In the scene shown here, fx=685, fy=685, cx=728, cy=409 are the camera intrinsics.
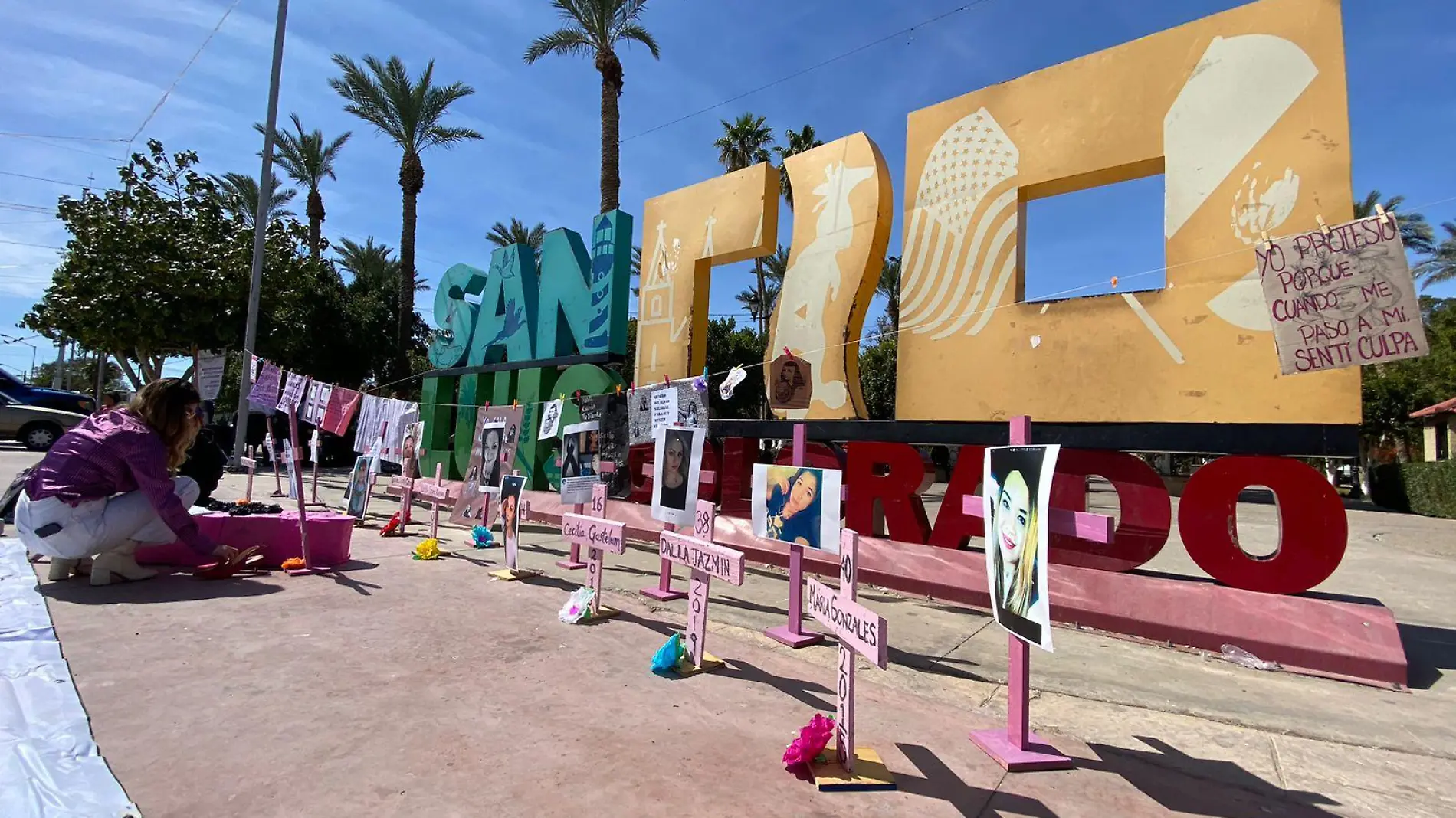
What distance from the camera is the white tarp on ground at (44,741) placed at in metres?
2.49

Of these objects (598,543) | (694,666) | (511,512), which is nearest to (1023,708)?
(694,666)

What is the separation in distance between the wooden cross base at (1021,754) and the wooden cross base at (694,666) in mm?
1735

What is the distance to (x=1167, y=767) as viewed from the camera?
346 centimetres

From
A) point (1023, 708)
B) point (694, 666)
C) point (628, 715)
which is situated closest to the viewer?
point (1023, 708)

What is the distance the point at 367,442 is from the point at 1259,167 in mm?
14214

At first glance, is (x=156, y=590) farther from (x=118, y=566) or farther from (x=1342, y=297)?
(x=1342, y=297)

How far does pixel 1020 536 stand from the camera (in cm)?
350

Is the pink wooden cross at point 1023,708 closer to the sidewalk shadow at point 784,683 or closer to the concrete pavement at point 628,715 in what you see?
the concrete pavement at point 628,715

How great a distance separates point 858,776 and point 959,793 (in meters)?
0.45

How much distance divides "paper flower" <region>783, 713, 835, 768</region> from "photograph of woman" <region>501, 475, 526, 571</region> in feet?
16.0

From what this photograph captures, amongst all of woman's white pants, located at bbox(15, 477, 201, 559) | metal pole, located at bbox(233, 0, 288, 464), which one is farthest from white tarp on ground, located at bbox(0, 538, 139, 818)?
metal pole, located at bbox(233, 0, 288, 464)

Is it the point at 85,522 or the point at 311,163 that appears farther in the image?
the point at 311,163

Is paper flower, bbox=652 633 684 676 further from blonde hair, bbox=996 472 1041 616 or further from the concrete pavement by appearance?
blonde hair, bbox=996 472 1041 616

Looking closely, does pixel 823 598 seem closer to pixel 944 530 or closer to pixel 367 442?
pixel 944 530
